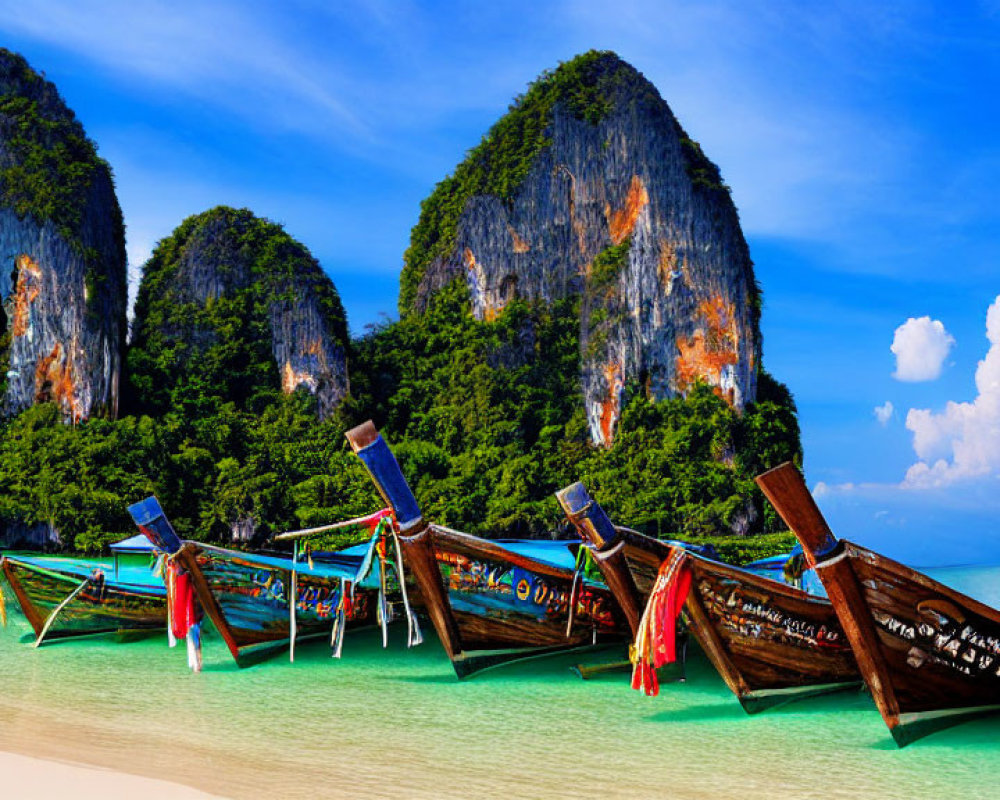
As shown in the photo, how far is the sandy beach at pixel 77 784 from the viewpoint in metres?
3.94

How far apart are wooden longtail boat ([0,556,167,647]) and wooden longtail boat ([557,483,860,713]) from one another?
5422 millimetres

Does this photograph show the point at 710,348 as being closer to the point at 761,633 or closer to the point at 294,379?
the point at 294,379

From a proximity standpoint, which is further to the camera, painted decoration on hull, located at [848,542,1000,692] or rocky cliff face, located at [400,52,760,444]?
rocky cliff face, located at [400,52,760,444]

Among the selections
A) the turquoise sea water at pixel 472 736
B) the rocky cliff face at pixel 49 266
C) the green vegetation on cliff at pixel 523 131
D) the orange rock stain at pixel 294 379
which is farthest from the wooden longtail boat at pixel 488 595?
the green vegetation on cliff at pixel 523 131

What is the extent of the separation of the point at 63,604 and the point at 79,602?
16 cm

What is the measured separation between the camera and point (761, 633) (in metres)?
5.60

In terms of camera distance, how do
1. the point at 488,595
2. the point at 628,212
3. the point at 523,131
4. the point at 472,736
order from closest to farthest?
the point at 472,736, the point at 488,595, the point at 628,212, the point at 523,131

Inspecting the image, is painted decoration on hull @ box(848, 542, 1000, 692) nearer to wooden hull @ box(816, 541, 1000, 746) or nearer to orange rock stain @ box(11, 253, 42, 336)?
wooden hull @ box(816, 541, 1000, 746)

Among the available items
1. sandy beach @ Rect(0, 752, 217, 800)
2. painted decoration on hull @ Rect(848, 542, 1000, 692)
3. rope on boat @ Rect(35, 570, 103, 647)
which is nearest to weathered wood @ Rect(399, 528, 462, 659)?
sandy beach @ Rect(0, 752, 217, 800)

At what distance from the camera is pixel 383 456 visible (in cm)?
601

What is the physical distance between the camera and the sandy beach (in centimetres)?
394

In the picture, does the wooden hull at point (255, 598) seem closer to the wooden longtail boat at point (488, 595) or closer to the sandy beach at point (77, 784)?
the wooden longtail boat at point (488, 595)

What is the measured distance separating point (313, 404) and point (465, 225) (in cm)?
817

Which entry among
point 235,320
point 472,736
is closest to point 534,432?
point 235,320
